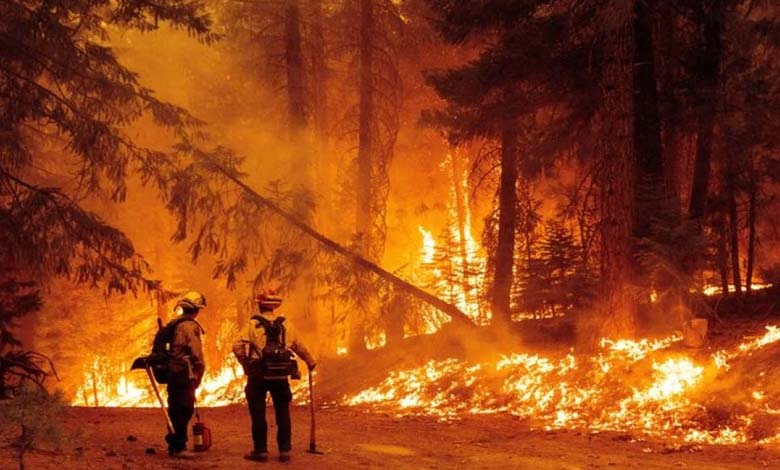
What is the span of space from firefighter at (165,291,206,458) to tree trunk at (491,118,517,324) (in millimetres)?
8720

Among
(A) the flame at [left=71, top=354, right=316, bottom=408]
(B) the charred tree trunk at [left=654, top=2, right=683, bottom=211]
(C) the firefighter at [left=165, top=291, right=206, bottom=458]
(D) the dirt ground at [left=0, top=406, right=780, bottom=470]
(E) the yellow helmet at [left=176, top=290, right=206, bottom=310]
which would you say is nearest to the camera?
(D) the dirt ground at [left=0, top=406, right=780, bottom=470]

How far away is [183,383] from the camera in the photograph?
28.6 ft

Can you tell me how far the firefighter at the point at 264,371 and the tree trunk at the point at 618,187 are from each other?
6034 mm

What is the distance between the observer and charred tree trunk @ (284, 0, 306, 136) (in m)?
19.0

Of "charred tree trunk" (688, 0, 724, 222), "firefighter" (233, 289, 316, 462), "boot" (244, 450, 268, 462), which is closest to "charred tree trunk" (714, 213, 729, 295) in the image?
"charred tree trunk" (688, 0, 724, 222)

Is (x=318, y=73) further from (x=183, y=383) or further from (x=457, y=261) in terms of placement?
(x=457, y=261)

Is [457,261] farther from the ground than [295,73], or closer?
closer

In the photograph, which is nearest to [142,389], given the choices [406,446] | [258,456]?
[406,446]

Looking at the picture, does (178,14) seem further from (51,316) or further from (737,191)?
(51,316)

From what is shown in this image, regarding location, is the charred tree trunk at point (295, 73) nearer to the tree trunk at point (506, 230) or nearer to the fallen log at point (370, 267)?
the fallen log at point (370, 267)

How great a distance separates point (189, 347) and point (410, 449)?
3.35 m

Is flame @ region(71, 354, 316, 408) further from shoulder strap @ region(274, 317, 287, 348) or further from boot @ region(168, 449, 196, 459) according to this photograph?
shoulder strap @ region(274, 317, 287, 348)

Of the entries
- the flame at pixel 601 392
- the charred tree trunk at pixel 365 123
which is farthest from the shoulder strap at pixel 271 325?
the charred tree trunk at pixel 365 123

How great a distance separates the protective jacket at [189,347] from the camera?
28.7ft
